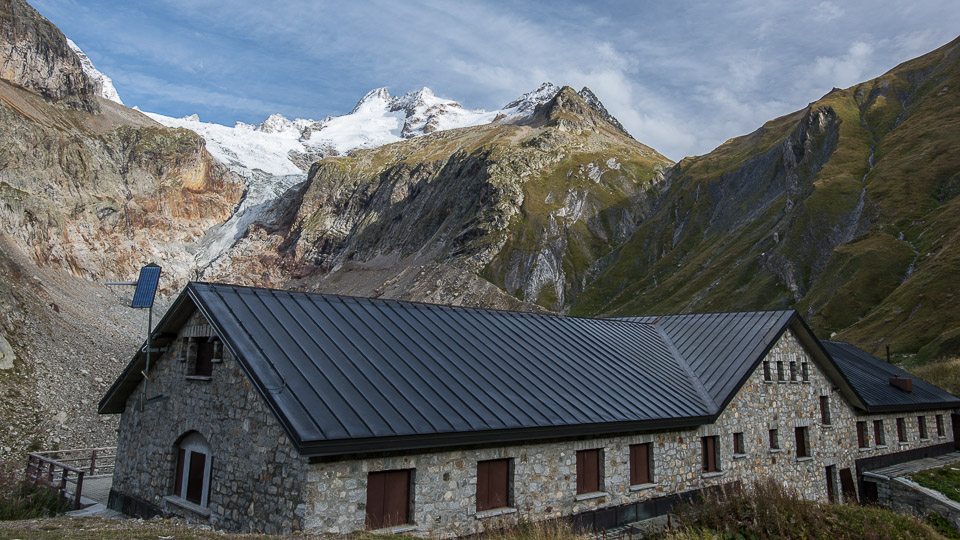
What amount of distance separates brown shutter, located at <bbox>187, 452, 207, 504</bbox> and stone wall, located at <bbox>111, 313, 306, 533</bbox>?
326 mm

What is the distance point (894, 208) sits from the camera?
253 feet

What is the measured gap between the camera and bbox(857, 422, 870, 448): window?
26812 millimetres

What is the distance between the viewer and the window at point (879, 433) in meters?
27.9

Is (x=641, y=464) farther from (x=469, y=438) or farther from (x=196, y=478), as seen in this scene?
(x=196, y=478)

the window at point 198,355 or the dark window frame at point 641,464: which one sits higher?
the window at point 198,355

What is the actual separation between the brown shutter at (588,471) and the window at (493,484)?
97.2 inches

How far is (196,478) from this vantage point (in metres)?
14.6

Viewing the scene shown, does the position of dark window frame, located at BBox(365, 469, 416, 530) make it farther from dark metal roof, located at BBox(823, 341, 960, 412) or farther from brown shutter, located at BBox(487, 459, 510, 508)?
dark metal roof, located at BBox(823, 341, 960, 412)

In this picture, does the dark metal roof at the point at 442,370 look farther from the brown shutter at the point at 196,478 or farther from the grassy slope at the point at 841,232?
the grassy slope at the point at 841,232

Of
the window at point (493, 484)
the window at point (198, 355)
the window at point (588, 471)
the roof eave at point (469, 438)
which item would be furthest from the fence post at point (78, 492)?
the window at point (588, 471)

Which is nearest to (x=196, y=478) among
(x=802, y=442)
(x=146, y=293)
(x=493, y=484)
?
(x=146, y=293)

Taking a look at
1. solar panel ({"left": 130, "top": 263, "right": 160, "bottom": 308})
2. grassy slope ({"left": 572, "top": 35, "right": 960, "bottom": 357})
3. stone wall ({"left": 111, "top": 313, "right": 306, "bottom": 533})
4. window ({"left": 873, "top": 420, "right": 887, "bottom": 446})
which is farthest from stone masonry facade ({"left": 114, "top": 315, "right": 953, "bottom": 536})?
grassy slope ({"left": 572, "top": 35, "right": 960, "bottom": 357})

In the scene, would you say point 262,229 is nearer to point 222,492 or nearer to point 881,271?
point 881,271

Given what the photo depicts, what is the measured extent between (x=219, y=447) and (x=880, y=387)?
29909mm
